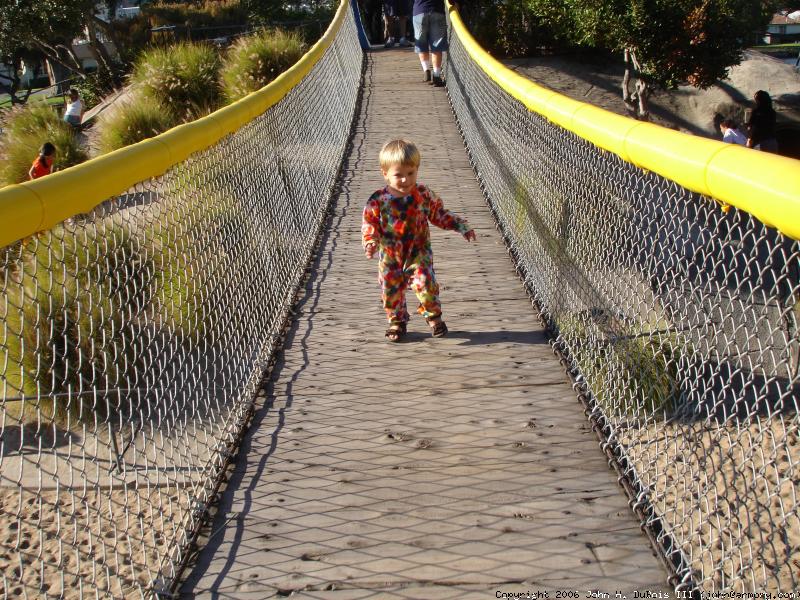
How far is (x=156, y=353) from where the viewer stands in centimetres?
471

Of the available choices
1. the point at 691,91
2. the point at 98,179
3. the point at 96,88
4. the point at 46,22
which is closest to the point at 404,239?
the point at 98,179

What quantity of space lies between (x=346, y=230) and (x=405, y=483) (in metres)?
3.98

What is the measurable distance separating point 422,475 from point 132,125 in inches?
463

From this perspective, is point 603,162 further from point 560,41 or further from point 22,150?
point 560,41

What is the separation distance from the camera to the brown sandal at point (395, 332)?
15.2 feet

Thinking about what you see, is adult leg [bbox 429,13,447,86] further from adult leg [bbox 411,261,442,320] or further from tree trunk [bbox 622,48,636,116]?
adult leg [bbox 411,261,442,320]

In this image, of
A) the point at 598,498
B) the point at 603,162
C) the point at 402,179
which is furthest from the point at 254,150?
the point at 598,498

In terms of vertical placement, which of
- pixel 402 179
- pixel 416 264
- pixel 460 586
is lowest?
pixel 460 586

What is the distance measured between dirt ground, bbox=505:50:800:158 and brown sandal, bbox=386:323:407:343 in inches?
511

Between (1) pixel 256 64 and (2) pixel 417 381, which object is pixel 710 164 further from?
(1) pixel 256 64

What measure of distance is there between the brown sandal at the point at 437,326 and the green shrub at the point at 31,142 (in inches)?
384

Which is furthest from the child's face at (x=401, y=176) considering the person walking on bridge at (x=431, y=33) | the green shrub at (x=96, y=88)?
the green shrub at (x=96, y=88)

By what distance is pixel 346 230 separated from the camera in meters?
6.97

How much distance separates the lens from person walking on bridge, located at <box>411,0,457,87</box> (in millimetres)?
11992
